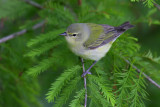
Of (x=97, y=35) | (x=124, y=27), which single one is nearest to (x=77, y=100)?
(x=97, y=35)

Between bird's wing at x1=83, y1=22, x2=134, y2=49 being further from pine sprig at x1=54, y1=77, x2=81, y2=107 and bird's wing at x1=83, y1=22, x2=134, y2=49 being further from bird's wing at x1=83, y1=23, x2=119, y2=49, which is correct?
pine sprig at x1=54, y1=77, x2=81, y2=107

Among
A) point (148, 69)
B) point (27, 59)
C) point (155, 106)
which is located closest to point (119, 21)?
point (148, 69)

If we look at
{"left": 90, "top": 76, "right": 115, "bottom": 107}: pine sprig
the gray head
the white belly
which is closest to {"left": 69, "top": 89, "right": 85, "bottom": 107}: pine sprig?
{"left": 90, "top": 76, "right": 115, "bottom": 107}: pine sprig

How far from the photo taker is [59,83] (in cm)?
194

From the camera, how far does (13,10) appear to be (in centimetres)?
333

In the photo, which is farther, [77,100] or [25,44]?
[25,44]

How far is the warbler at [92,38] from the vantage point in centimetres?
254

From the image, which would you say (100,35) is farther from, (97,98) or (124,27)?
(97,98)

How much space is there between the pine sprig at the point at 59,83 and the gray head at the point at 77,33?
617 mm

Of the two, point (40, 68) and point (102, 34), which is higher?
point (102, 34)

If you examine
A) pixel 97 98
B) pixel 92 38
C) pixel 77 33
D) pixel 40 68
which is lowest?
pixel 97 98

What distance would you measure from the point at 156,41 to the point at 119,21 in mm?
1927

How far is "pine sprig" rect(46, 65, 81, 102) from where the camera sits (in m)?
1.84

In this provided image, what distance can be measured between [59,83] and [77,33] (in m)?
1.00
